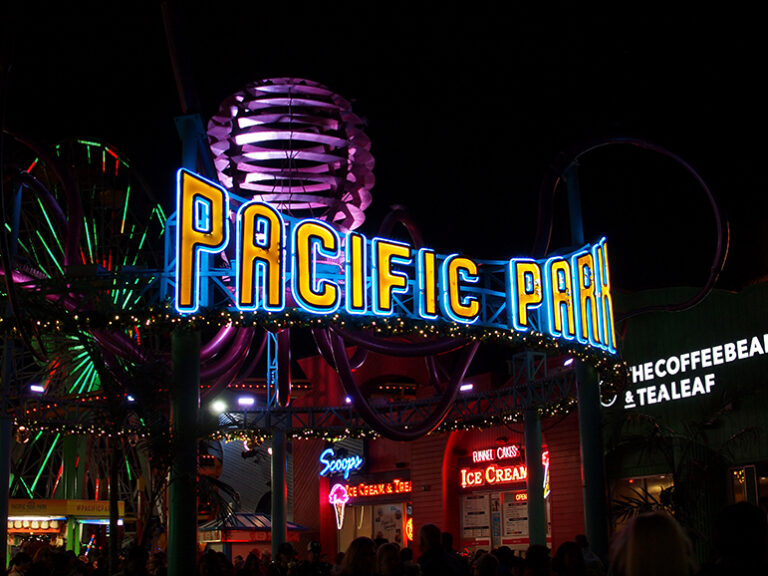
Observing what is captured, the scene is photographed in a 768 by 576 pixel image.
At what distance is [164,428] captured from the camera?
47.1ft

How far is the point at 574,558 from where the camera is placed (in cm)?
955

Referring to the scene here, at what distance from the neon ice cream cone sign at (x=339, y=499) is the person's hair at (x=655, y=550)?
125 ft

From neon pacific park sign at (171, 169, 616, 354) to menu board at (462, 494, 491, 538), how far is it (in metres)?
15.1

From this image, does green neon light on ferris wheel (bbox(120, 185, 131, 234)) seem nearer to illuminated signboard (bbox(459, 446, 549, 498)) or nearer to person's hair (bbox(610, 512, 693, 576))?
illuminated signboard (bbox(459, 446, 549, 498))

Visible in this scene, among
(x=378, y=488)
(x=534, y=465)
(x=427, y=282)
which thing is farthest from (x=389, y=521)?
(x=427, y=282)

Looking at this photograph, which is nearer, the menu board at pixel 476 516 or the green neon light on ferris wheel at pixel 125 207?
the green neon light on ferris wheel at pixel 125 207

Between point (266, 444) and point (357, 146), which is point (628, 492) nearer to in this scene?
point (357, 146)

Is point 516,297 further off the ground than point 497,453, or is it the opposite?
point 516,297

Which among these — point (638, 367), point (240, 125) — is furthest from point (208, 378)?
point (638, 367)

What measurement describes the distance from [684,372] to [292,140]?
12.6 meters

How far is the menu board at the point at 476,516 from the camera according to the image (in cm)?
3444

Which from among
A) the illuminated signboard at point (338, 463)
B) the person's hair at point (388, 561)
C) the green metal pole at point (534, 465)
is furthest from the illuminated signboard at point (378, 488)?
the person's hair at point (388, 561)

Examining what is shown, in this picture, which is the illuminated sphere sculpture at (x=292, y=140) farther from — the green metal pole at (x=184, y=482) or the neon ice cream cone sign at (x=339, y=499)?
the neon ice cream cone sign at (x=339, y=499)

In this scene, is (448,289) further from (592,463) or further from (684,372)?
(684,372)
